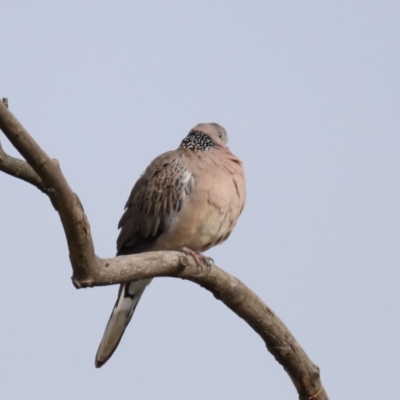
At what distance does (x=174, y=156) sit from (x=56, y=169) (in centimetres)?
291

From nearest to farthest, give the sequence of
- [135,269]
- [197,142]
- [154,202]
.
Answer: [135,269]
[154,202]
[197,142]

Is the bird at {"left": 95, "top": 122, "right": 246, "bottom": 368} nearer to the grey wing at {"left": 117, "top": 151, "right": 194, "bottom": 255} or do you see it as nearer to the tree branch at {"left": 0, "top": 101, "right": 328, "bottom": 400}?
the grey wing at {"left": 117, "top": 151, "right": 194, "bottom": 255}

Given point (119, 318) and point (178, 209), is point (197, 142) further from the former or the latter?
point (119, 318)

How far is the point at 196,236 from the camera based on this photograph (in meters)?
6.27

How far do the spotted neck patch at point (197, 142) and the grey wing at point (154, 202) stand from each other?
15 cm

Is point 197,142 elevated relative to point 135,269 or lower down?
elevated

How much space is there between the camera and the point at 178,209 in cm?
628

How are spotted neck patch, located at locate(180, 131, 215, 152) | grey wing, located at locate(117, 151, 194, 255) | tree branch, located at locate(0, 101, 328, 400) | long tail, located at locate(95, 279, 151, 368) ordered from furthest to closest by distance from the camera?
spotted neck patch, located at locate(180, 131, 215, 152)
grey wing, located at locate(117, 151, 194, 255)
long tail, located at locate(95, 279, 151, 368)
tree branch, located at locate(0, 101, 328, 400)

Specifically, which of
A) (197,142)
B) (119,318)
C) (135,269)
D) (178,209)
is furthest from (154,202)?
(135,269)

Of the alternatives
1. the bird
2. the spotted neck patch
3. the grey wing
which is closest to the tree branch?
the bird

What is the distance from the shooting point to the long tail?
234 inches

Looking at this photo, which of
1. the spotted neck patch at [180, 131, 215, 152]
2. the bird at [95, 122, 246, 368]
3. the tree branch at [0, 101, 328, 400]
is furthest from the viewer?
the spotted neck patch at [180, 131, 215, 152]

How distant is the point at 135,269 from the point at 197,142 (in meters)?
2.62

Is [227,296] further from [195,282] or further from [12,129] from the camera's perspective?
[12,129]
